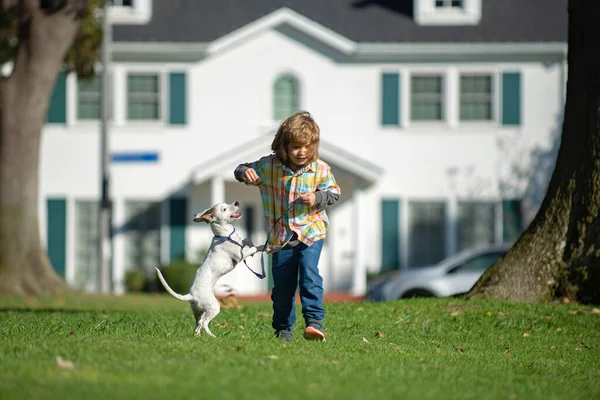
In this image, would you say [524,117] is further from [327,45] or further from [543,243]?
[543,243]

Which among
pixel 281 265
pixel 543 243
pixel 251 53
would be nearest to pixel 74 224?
pixel 251 53

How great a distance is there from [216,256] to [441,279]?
1138 centimetres

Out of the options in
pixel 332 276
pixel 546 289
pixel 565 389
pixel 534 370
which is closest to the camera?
pixel 565 389

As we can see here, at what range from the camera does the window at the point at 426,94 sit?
25719mm

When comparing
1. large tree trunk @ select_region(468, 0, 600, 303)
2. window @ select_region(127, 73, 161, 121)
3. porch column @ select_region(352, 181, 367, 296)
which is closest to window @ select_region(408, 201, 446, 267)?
porch column @ select_region(352, 181, 367, 296)

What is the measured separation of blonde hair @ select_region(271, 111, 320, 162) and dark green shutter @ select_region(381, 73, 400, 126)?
694 inches

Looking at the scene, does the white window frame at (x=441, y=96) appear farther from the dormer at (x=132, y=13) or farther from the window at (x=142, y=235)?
the dormer at (x=132, y=13)

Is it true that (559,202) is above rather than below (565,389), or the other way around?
above

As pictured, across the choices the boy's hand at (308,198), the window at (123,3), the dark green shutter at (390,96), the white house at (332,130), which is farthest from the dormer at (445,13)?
the boy's hand at (308,198)

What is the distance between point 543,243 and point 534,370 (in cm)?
442

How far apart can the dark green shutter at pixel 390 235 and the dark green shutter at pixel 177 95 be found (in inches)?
198

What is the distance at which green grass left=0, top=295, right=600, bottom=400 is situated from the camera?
20.3 ft

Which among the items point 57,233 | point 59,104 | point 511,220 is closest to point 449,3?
point 511,220

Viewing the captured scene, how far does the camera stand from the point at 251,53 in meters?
Result: 25.9
